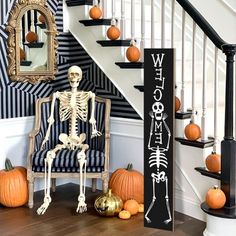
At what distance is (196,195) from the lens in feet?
13.0

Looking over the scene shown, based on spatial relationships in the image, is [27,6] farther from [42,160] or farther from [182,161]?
[182,161]

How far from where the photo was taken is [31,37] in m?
4.64

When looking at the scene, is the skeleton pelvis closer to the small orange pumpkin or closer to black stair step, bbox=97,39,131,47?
the small orange pumpkin

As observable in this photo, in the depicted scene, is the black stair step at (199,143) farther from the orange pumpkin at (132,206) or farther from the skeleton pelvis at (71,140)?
the skeleton pelvis at (71,140)

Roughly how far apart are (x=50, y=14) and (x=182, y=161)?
198cm

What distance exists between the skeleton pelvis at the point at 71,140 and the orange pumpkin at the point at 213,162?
1.31 m

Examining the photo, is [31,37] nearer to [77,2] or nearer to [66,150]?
[77,2]

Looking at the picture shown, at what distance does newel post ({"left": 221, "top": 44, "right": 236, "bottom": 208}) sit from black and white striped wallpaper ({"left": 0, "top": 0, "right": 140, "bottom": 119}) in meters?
1.23

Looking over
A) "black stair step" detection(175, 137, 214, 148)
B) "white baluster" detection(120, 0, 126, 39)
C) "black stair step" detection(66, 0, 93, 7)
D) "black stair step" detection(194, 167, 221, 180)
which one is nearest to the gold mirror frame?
"black stair step" detection(66, 0, 93, 7)

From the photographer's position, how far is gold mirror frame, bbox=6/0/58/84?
446 cm

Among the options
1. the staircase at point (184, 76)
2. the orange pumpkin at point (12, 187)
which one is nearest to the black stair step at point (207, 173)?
the staircase at point (184, 76)

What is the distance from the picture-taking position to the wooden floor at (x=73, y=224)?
143 inches

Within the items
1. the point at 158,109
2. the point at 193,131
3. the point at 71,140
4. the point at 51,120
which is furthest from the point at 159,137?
the point at 51,120

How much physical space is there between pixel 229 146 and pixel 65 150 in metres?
1.53
